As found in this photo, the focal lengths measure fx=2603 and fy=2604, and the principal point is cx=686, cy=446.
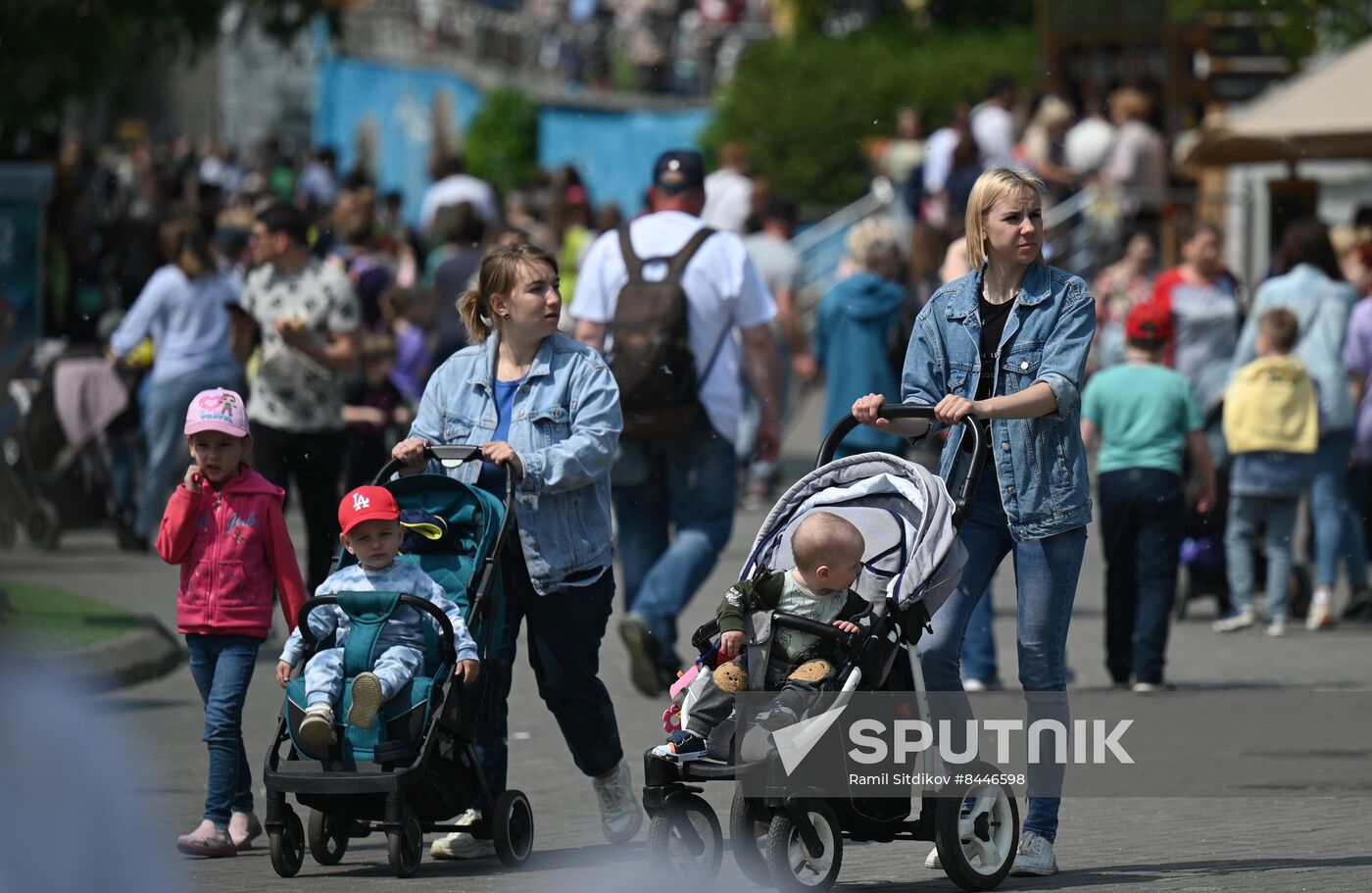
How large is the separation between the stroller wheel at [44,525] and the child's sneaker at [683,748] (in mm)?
9986

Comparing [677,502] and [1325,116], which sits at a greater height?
[1325,116]

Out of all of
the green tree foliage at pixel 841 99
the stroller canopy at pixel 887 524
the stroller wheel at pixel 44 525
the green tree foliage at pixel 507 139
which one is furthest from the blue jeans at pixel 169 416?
the green tree foliage at pixel 507 139

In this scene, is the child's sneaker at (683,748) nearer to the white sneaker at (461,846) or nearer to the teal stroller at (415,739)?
the teal stroller at (415,739)

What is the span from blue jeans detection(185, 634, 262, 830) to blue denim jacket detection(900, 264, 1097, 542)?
2.17 m

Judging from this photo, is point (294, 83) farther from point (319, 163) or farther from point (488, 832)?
point (488, 832)

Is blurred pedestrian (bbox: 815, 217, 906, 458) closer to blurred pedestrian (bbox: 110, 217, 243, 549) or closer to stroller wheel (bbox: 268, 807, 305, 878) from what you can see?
blurred pedestrian (bbox: 110, 217, 243, 549)

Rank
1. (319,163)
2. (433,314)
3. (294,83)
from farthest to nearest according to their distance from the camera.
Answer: (294,83) < (319,163) < (433,314)

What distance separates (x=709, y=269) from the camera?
10406mm

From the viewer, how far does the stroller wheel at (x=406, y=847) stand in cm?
716

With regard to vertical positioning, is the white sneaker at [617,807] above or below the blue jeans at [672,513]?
below

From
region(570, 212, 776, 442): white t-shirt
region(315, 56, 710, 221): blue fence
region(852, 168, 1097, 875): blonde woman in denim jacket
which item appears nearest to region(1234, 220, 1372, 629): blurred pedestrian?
region(570, 212, 776, 442): white t-shirt

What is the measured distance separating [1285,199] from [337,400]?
41.1ft

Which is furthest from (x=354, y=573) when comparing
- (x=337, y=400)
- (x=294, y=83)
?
A: (x=294, y=83)

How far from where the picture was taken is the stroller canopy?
687cm
